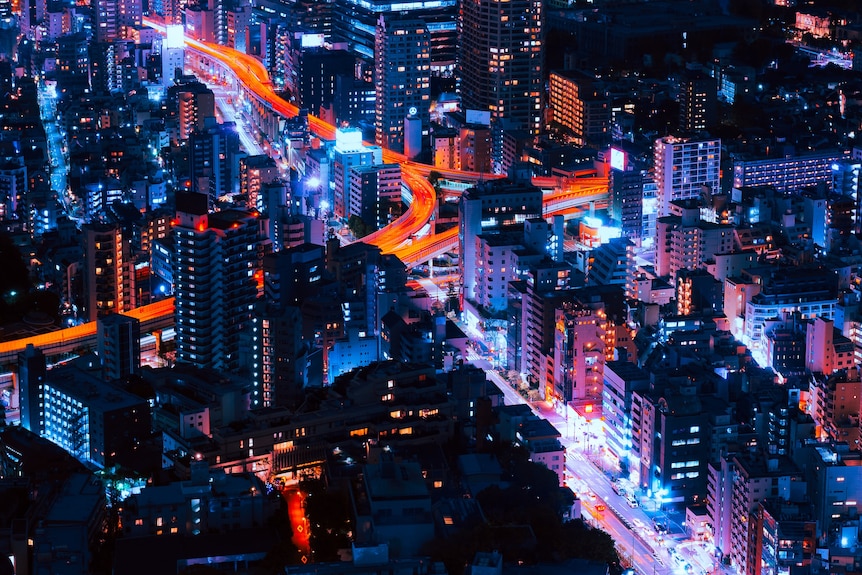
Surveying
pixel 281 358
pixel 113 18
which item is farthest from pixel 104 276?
pixel 113 18

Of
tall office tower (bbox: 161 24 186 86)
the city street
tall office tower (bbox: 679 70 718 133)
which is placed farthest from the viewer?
tall office tower (bbox: 161 24 186 86)

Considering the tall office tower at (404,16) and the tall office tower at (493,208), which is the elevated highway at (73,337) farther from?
the tall office tower at (404,16)

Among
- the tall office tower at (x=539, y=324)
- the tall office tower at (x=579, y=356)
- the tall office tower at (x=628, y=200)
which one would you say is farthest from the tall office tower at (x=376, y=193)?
the tall office tower at (x=579, y=356)

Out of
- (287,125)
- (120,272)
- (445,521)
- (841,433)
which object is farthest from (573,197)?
(445,521)

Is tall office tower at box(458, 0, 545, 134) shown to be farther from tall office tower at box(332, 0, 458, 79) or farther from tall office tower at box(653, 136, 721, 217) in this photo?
tall office tower at box(653, 136, 721, 217)

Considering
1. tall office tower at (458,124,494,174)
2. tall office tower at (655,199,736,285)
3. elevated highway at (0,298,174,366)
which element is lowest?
tall office tower at (458,124,494,174)

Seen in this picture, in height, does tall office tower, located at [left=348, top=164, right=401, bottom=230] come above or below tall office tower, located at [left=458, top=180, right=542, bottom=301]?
below

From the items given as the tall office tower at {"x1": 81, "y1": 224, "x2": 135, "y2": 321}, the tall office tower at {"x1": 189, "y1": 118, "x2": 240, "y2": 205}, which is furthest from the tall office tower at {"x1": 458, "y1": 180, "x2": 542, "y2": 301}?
the tall office tower at {"x1": 189, "y1": 118, "x2": 240, "y2": 205}
